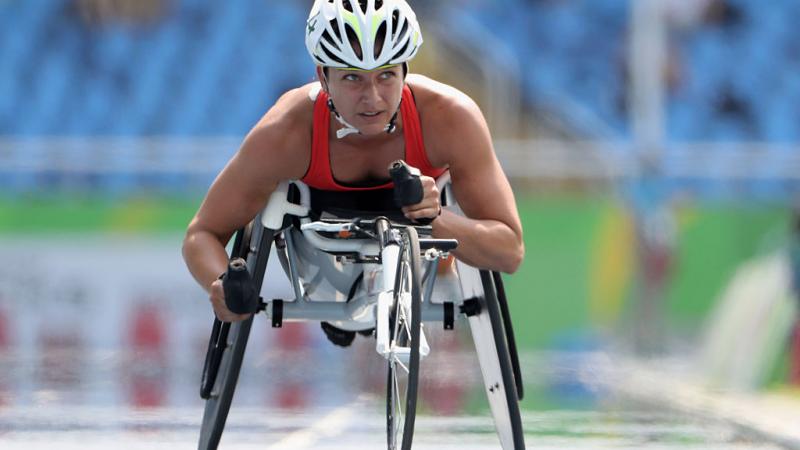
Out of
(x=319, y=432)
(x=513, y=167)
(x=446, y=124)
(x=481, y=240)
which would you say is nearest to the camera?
(x=481, y=240)

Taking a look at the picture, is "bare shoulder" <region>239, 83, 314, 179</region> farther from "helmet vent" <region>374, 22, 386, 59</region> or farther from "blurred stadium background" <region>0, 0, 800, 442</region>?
"blurred stadium background" <region>0, 0, 800, 442</region>

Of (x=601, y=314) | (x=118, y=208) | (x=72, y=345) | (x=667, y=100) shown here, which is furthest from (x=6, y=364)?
(x=667, y=100)

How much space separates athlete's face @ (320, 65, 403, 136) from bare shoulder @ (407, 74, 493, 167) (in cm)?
21

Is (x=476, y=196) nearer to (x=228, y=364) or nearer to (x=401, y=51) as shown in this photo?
(x=401, y=51)

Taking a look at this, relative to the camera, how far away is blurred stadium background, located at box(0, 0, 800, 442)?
1055 cm

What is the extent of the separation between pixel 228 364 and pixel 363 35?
3.55 feet

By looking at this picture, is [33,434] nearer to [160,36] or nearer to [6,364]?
[6,364]

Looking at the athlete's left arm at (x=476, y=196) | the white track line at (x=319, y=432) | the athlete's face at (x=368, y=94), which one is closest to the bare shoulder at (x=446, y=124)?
the athlete's left arm at (x=476, y=196)

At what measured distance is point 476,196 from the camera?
14.7 ft

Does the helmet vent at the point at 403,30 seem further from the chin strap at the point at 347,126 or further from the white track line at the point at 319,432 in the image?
the white track line at the point at 319,432

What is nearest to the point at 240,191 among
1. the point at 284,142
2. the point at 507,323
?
the point at 284,142

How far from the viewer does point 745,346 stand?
33.2ft

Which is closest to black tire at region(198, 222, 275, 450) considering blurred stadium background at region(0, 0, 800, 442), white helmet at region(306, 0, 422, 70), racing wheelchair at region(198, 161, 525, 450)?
racing wheelchair at region(198, 161, 525, 450)

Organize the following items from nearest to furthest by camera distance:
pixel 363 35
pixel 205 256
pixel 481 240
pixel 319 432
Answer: pixel 363 35
pixel 481 240
pixel 205 256
pixel 319 432
